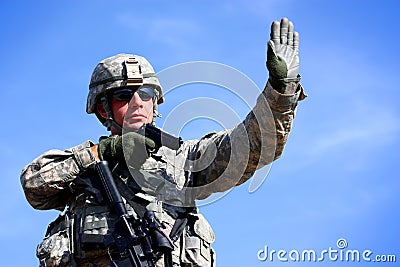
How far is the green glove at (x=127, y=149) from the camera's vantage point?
9859 mm

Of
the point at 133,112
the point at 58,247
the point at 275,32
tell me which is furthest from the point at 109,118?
the point at 275,32

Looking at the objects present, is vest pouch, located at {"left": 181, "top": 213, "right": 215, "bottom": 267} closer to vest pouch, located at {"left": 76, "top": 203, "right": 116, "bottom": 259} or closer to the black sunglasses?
vest pouch, located at {"left": 76, "top": 203, "right": 116, "bottom": 259}

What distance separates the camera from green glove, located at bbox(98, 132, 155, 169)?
32.3 feet

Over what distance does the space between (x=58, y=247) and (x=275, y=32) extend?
2807 millimetres

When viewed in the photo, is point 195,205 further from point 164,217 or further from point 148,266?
point 148,266

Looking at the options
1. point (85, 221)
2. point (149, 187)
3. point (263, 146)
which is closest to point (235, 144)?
point (263, 146)

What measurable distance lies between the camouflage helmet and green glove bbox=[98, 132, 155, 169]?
1.78 feet

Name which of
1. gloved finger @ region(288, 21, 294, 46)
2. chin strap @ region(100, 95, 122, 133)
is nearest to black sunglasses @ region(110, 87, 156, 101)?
chin strap @ region(100, 95, 122, 133)

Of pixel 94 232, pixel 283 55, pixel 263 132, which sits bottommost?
pixel 94 232

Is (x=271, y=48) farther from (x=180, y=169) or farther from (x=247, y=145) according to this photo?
(x=180, y=169)

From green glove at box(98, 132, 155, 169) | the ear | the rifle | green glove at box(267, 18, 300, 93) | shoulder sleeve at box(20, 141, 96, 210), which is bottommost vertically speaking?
the rifle

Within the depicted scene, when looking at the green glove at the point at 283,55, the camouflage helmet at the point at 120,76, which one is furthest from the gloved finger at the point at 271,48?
the camouflage helmet at the point at 120,76

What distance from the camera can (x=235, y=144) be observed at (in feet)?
31.9

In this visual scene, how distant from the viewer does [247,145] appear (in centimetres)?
960
